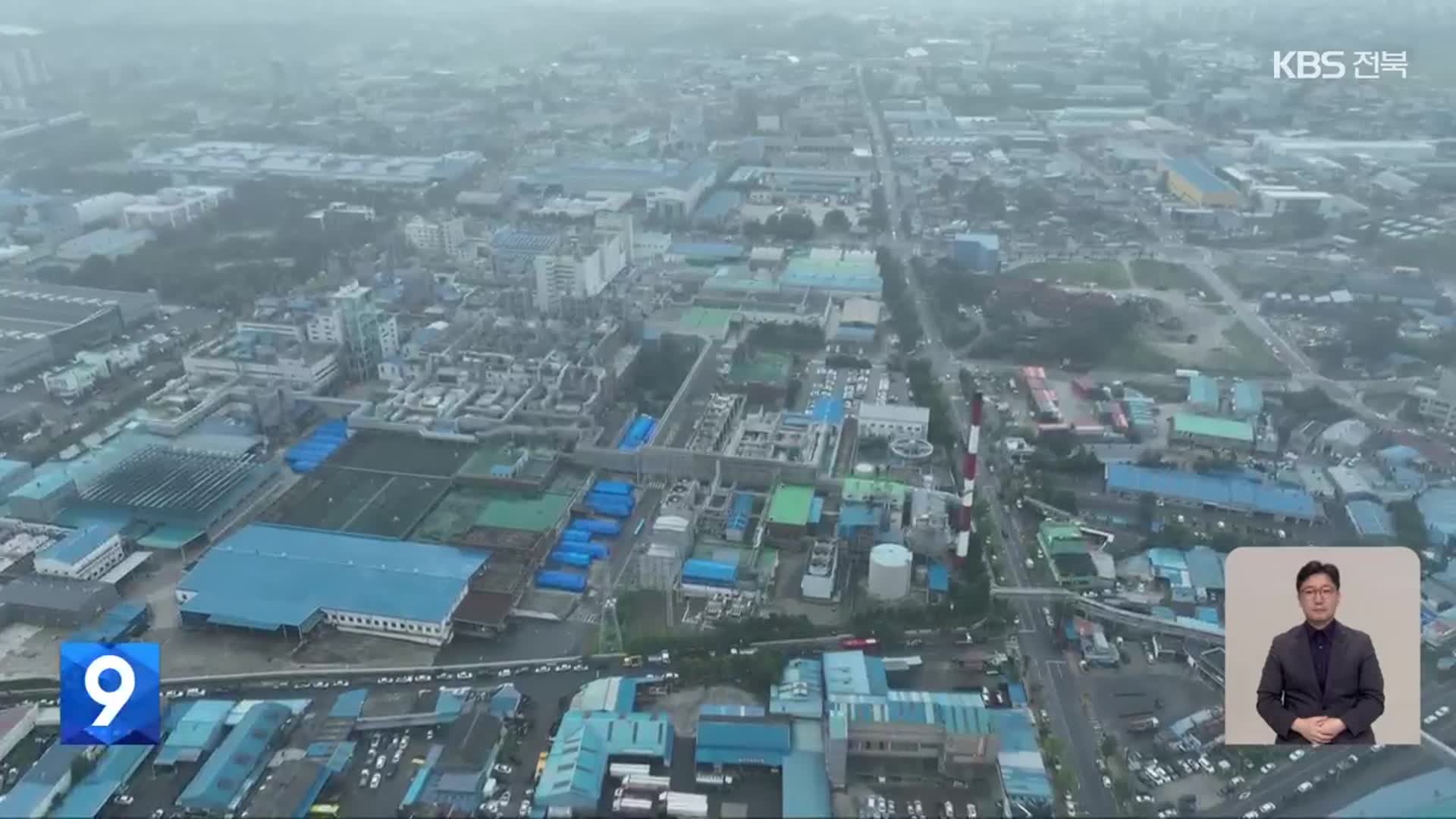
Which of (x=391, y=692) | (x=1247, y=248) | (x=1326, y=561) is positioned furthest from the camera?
(x=1247, y=248)

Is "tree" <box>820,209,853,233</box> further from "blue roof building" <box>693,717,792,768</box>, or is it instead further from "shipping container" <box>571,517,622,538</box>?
"blue roof building" <box>693,717,792,768</box>

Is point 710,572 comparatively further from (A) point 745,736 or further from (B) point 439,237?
(B) point 439,237

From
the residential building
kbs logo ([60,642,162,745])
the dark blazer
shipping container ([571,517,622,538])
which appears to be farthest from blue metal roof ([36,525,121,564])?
the residential building

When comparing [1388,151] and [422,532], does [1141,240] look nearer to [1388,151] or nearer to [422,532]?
[1388,151]

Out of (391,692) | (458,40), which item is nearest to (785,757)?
(391,692)

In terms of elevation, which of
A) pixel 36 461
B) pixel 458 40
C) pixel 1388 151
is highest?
pixel 458 40

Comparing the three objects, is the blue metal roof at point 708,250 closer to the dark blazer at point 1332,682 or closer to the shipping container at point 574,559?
the shipping container at point 574,559

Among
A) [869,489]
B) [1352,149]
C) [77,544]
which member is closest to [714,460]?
[869,489]
